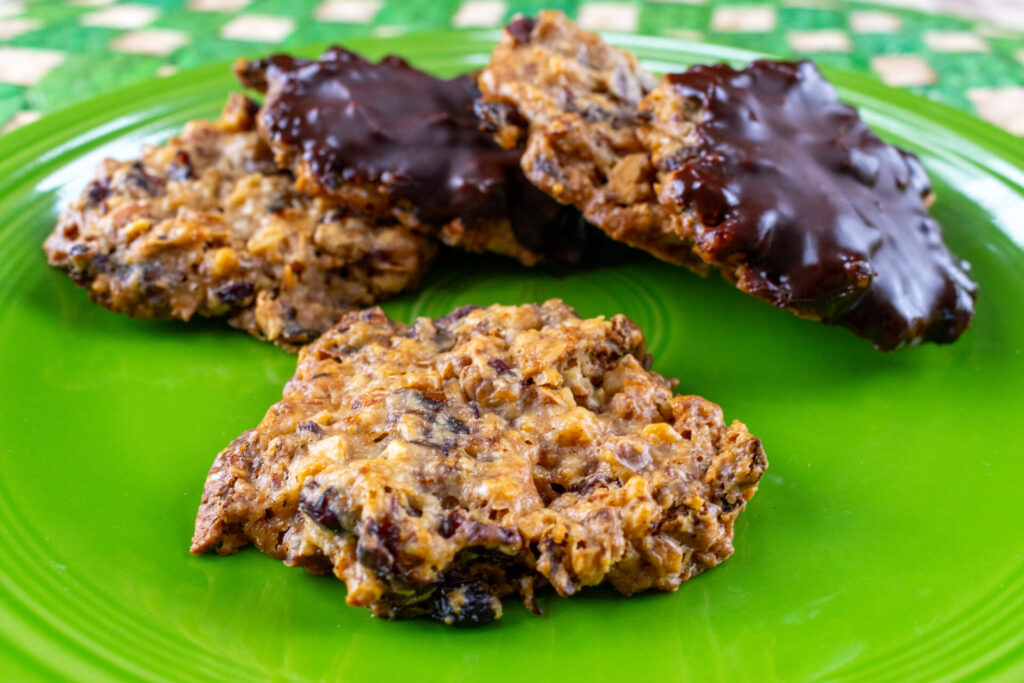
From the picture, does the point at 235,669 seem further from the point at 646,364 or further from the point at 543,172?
the point at 543,172

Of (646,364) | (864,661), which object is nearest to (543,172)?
(646,364)

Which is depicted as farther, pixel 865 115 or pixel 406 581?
pixel 865 115

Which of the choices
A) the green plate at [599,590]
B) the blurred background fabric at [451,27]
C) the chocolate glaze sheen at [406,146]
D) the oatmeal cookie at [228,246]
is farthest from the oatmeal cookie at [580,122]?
the blurred background fabric at [451,27]

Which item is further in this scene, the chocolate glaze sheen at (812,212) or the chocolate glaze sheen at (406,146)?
the chocolate glaze sheen at (406,146)

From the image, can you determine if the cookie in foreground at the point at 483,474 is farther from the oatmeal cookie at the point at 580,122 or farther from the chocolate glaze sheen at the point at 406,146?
the chocolate glaze sheen at the point at 406,146

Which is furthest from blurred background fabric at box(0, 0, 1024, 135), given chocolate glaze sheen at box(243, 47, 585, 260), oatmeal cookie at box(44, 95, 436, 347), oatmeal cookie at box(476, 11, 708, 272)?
chocolate glaze sheen at box(243, 47, 585, 260)

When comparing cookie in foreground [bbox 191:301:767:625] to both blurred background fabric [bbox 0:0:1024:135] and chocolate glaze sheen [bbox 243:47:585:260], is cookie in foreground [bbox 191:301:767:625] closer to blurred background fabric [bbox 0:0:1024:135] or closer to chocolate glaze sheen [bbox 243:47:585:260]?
chocolate glaze sheen [bbox 243:47:585:260]

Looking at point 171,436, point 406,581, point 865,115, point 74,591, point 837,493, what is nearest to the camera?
point 406,581
